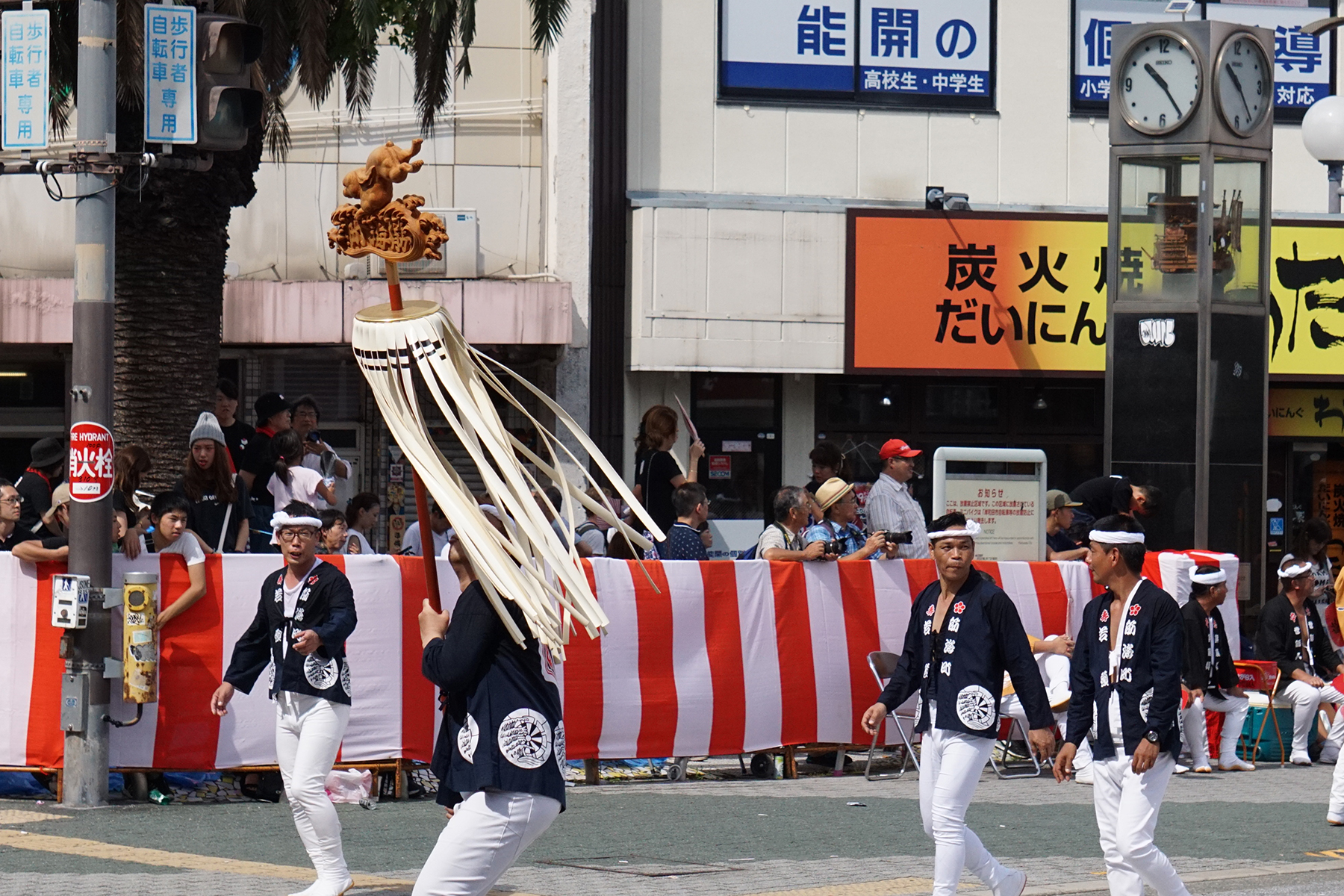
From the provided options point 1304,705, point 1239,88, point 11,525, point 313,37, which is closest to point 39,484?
point 11,525

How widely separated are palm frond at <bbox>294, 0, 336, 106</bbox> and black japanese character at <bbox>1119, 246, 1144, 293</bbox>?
6.38 m

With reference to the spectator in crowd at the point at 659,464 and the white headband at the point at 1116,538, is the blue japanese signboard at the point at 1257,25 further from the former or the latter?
the white headband at the point at 1116,538

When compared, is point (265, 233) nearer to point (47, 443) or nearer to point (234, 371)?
point (234, 371)

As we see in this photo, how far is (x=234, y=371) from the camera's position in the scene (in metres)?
18.8

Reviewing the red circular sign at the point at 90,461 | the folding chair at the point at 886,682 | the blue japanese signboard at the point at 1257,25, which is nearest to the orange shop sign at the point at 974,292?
the blue japanese signboard at the point at 1257,25

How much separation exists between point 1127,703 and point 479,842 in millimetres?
2948

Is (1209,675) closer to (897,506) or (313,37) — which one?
(897,506)

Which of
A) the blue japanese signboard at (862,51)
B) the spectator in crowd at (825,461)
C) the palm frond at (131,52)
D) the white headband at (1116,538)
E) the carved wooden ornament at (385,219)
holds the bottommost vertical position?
the white headband at (1116,538)

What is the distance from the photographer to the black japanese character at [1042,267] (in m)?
18.4

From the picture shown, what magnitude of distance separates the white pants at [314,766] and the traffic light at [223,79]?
10.8 ft

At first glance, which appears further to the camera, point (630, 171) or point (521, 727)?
point (630, 171)

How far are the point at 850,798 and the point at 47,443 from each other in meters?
5.67

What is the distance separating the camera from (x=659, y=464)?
43.4ft

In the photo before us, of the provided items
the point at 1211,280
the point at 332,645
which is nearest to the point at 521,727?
the point at 332,645
